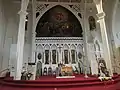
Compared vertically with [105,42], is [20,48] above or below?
below

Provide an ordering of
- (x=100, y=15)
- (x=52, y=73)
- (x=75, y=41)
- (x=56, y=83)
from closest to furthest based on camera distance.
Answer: (x=56, y=83) < (x=100, y=15) < (x=52, y=73) < (x=75, y=41)

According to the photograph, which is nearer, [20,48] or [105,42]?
[20,48]

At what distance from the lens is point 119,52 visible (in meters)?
13.2

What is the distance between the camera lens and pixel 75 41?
45.7 feet

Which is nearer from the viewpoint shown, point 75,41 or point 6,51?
point 6,51

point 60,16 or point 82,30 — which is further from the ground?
point 60,16

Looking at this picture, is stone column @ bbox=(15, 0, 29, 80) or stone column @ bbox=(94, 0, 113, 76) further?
stone column @ bbox=(94, 0, 113, 76)

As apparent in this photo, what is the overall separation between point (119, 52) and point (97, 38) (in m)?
2.57

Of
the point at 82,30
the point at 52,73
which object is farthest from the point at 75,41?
the point at 52,73

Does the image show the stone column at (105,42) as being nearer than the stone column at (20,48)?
No

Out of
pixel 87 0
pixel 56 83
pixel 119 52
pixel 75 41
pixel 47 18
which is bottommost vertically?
pixel 56 83

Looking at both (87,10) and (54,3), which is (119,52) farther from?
(54,3)

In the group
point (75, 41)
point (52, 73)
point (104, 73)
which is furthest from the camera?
point (75, 41)

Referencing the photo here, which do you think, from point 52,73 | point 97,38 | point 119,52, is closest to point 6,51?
point 52,73
